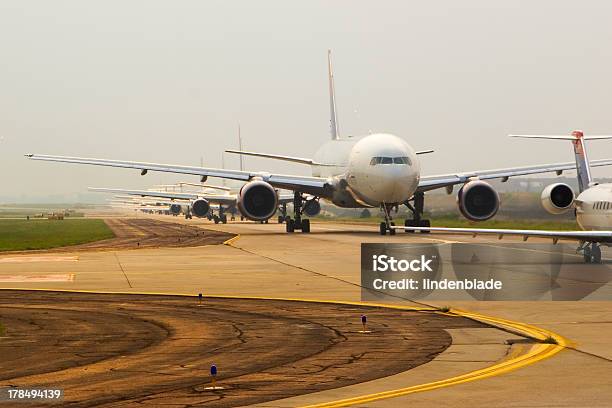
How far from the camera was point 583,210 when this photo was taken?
38.2 metres

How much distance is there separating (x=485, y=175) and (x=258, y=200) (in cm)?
1384

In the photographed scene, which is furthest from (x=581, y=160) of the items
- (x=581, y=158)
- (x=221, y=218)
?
(x=221, y=218)

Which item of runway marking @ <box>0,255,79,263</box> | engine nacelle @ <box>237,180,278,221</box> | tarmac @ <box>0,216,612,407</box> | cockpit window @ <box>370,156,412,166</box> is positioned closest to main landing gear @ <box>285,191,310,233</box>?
engine nacelle @ <box>237,180,278,221</box>

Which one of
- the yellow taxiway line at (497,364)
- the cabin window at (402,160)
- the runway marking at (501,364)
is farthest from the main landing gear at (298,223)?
the runway marking at (501,364)

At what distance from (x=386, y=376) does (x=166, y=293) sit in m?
13.6

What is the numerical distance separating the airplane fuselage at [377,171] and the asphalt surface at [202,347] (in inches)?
1302

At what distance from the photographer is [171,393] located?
1266cm

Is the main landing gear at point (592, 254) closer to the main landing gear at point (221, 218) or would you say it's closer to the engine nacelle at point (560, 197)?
the engine nacelle at point (560, 197)

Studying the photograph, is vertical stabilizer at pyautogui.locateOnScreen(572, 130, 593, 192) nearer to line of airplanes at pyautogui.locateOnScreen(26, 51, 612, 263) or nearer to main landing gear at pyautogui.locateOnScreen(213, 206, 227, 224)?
line of airplanes at pyautogui.locateOnScreen(26, 51, 612, 263)

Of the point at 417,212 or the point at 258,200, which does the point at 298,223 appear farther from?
the point at 417,212

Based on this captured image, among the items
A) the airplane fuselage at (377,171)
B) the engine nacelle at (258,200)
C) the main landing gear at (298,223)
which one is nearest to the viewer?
the airplane fuselage at (377,171)

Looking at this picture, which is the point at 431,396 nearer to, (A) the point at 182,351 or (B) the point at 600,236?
(A) the point at 182,351

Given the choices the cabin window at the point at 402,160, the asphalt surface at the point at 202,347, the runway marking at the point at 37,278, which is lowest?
the asphalt surface at the point at 202,347

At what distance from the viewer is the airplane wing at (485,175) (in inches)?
2484
